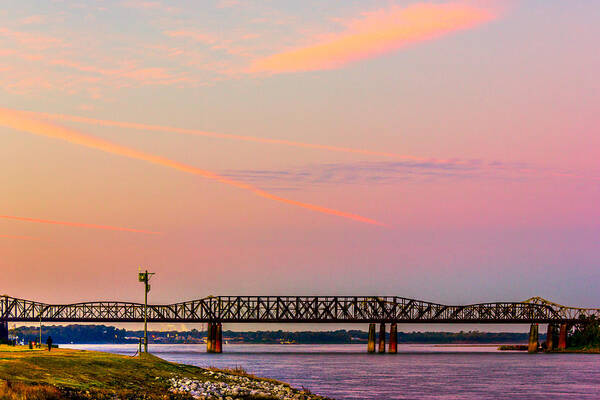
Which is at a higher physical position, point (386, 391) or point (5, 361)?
point (5, 361)

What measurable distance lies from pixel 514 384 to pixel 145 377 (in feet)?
181

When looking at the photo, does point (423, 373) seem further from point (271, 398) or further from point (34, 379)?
point (34, 379)

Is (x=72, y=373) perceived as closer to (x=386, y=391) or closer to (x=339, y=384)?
(x=386, y=391)

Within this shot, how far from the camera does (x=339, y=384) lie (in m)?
104

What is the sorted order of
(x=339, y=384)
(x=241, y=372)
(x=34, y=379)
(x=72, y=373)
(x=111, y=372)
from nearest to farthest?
(x=34, y=379) < (x=72, y=373) < (x=111, y=372) < (x=241, y=372) < (x=339, y=384)

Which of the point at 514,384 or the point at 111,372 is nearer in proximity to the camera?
the point at 111,372

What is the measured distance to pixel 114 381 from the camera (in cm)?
6153

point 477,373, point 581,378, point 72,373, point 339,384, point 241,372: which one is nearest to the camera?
point 72,373

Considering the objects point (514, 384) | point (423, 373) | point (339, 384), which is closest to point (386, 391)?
point (339, 384)

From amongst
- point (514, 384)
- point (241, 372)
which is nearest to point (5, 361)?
point (241, 372)

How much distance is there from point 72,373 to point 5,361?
475 centimetres

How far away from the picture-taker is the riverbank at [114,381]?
51.7 metres

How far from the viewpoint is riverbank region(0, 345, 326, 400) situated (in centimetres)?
5172

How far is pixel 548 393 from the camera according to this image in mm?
93000
